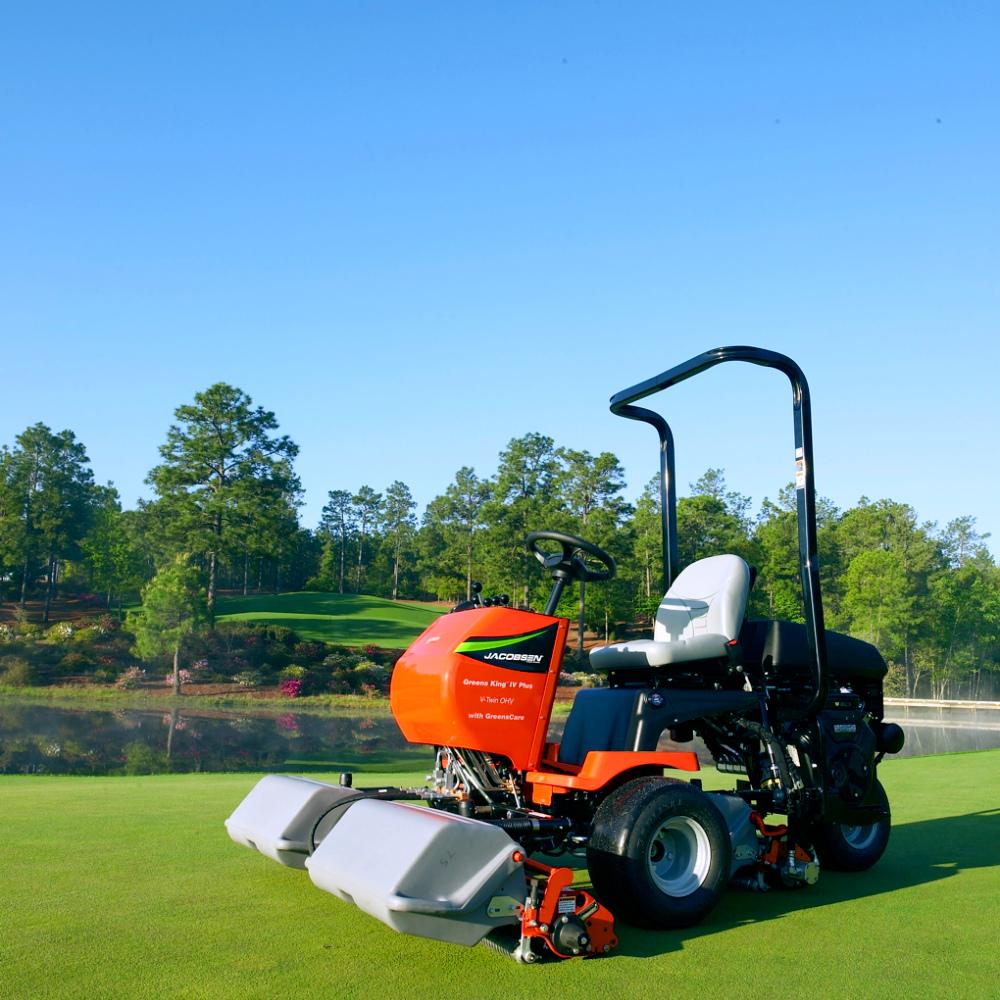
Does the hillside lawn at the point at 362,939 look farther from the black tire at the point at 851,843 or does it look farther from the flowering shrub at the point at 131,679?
the flowering shrub at the point at 131,679

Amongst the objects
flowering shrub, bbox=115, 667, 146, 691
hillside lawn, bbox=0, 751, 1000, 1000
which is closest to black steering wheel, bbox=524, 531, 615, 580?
hillside lawn, bbox=0, 751, 1000, 1000

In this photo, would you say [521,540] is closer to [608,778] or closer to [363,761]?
[363,761]

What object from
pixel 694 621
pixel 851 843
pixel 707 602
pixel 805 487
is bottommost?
pixel 851 843

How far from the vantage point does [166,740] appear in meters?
26.2

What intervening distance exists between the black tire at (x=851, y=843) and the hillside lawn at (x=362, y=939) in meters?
0.10

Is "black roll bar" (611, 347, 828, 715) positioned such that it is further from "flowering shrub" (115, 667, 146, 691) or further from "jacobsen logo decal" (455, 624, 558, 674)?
"flowering shrub" (115, 667, 146, 691)

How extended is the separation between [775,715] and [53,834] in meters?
4.85

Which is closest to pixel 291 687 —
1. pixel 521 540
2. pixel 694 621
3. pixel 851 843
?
pixel 521 540

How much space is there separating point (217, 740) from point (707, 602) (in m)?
23.0

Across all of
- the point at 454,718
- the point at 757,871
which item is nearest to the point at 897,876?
the point at 757,871

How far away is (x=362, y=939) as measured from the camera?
441cm

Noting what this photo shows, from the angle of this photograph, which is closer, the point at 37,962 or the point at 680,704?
the point at 37,962

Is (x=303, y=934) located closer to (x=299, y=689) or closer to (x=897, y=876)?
(x=897, y=876)

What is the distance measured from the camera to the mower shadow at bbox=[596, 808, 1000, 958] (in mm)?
4668
